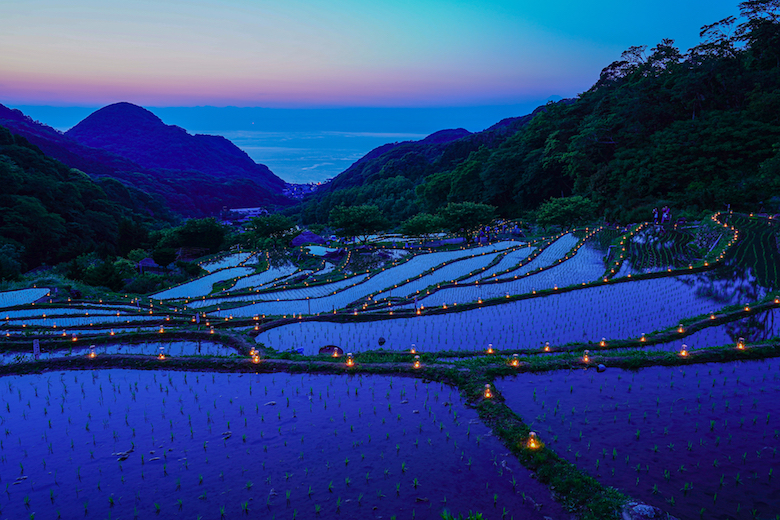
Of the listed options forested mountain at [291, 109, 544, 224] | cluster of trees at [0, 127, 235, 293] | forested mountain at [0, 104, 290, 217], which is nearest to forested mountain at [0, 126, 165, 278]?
cluster of trees at [0, 127, 235, 293]

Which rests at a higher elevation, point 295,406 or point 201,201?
point 201,201

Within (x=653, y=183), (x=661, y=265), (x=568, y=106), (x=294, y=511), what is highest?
(x=568, y=106)

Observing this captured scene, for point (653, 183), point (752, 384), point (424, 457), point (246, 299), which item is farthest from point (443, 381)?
point (653, 183)

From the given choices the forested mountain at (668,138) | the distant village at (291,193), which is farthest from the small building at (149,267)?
the distant village at (291,193)

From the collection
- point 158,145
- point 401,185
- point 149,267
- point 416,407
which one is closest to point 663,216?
point 416,407

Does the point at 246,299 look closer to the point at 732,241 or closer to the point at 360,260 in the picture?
the point at 360,260

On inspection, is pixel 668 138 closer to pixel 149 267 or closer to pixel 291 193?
pixel 149 267

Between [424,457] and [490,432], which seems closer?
[424,457]
